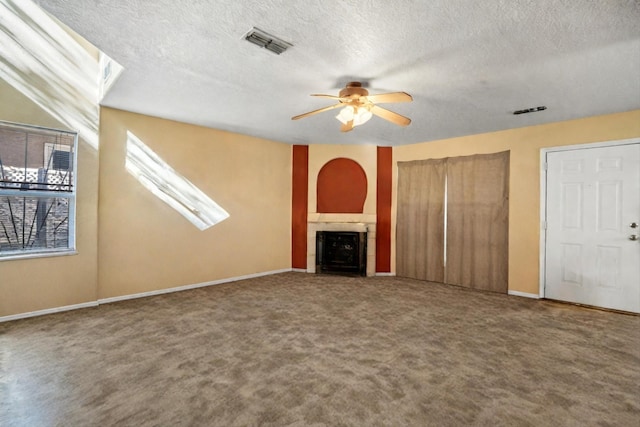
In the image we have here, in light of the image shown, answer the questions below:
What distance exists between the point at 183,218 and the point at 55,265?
1.54m

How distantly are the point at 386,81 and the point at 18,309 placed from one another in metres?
4.42

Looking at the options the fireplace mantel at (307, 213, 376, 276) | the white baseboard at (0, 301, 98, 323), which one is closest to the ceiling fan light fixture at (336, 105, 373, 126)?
the fireplace mantel at (307, 213, 376, 276)

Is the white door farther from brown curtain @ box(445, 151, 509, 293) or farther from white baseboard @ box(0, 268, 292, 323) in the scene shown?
white baseboard @ box(0, 268, 292, 323)

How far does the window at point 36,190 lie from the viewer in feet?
11.1

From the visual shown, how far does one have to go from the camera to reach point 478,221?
16.3 ft

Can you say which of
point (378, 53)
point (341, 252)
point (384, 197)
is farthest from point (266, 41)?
point (341, 252)

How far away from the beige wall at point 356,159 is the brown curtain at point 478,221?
1.33 m

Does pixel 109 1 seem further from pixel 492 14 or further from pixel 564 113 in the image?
pixel 564 113

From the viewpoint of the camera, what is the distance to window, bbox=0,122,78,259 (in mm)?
3373

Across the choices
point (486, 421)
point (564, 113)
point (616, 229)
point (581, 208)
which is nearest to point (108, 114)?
point (486, 421)

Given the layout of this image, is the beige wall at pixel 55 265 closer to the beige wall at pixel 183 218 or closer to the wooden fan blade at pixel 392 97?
the beige wall at pixel 183 218

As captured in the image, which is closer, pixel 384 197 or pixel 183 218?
pixel 183 218

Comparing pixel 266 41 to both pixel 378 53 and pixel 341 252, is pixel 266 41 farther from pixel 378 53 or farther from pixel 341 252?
pixel 341 252

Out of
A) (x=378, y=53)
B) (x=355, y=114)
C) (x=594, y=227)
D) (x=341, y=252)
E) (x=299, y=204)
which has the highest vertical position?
(x=378, y=53)
